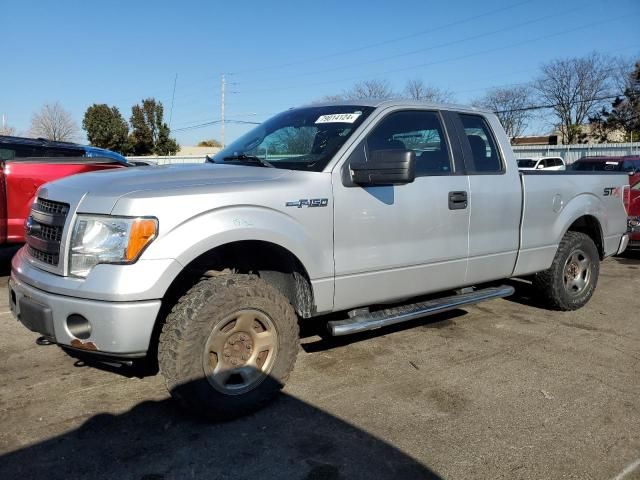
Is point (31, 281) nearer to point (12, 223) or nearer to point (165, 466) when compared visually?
point (165, 466)

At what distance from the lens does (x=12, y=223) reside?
268 inches

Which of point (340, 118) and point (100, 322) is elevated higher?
point (340, 118)

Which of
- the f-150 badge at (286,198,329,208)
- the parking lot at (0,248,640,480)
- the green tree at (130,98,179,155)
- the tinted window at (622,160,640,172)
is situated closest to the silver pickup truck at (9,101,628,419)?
the f-150 badge at (286,198,329,208)

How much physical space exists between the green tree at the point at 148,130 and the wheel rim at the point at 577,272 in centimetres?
4811

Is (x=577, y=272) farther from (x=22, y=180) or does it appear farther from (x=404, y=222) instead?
(x=22, y=180)

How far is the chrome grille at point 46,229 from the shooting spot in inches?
125

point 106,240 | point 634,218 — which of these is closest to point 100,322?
point 106,240

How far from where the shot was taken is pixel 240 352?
11.0 feet

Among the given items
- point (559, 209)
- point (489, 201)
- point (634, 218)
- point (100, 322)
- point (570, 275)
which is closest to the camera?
point (100, 322)

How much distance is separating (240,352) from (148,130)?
51.2m

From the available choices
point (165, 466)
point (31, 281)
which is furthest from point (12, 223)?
point (165, 466)

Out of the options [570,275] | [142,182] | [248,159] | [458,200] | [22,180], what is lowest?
[570,275]

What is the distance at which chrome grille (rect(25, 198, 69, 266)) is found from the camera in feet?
10.4

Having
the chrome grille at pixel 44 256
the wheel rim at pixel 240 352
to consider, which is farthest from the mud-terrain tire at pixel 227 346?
the chrome grille at pixel 44 256
